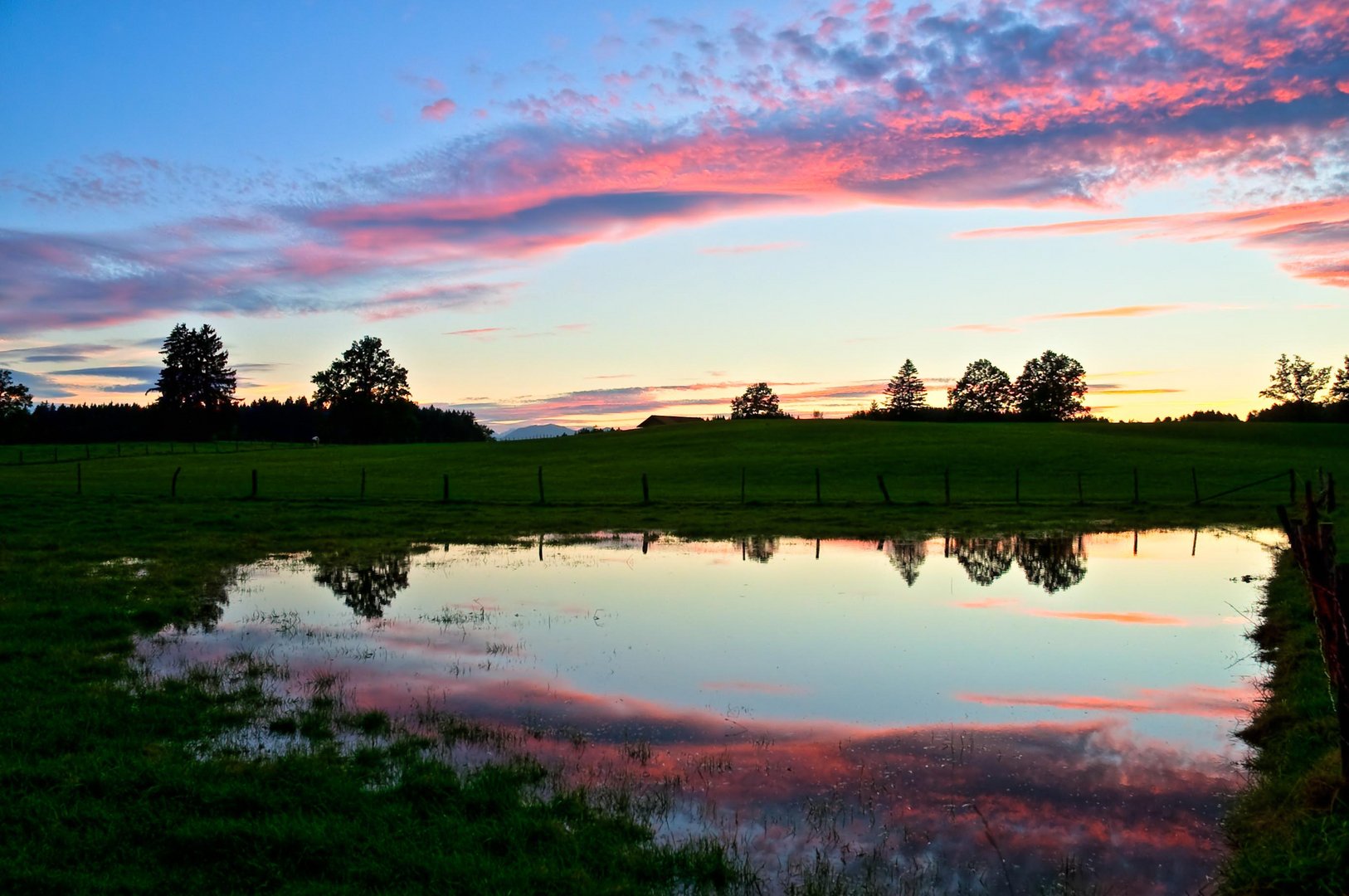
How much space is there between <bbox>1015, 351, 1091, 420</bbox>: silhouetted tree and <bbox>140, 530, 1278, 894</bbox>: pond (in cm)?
14872

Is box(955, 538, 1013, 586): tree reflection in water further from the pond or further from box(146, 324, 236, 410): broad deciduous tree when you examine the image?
box(146, 324, 236, 410): broad deciduous tree

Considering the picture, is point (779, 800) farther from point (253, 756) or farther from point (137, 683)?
point (137, 683)

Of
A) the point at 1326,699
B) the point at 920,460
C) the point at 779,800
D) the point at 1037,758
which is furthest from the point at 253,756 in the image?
the point at 920,460

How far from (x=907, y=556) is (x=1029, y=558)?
12.3 feet

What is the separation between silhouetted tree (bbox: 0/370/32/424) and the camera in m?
142

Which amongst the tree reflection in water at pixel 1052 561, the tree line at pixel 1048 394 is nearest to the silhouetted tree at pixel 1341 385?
the tree line at pixel 1048 394

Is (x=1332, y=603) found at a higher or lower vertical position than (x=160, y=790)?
higher

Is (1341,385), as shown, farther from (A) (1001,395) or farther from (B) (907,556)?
(B) (907,556)

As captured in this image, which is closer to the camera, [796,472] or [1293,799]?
[1293,799]

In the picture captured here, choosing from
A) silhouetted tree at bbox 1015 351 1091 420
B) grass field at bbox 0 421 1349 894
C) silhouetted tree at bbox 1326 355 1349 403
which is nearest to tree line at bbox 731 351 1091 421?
silhouetted tree at bbox 1015 351 1091 420

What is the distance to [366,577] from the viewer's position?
2462cm

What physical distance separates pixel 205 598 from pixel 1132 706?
63.4ft

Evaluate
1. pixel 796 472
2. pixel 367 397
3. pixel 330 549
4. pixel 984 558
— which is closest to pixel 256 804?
pixel 330 549

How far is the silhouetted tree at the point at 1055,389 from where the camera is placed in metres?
166
